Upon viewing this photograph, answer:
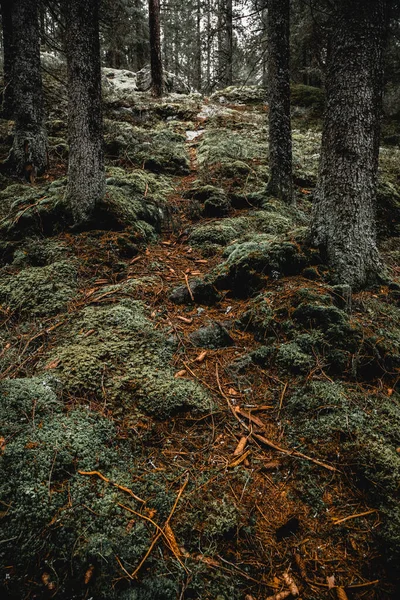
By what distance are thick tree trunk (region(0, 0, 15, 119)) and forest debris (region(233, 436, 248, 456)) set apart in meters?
8.90

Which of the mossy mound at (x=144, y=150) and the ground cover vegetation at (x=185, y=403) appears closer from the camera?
the ground cover vegetation at (x=185, y=403)

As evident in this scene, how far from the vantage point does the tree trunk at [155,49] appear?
11.3 meters

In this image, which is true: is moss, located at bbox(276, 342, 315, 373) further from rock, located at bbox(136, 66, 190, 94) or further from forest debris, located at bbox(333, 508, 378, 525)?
rock, located at bbox(136, 66, 190, 94)

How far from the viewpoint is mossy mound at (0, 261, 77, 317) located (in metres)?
3.27

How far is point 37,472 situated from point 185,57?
3889 cm

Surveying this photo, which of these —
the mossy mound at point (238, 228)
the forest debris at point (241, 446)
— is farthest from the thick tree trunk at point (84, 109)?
the forest debris at point (241, 446)

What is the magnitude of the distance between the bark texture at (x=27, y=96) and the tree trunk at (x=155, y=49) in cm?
675

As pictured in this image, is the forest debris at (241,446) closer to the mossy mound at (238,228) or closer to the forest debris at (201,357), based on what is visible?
the forest debris at (201,357)

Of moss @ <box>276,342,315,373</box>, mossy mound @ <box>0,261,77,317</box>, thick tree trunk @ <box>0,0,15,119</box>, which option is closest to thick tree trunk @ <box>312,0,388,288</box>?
moss @ <box>276,342,315,373</box>

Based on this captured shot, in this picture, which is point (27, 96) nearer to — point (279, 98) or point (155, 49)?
point (279, 98)

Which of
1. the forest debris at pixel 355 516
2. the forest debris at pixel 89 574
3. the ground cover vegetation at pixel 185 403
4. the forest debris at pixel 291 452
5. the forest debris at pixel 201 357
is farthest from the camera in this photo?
the forest debris at pixel 201 357

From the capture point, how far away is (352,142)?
10.8ft

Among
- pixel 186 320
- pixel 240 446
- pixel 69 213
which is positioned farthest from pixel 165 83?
pixel 240 446

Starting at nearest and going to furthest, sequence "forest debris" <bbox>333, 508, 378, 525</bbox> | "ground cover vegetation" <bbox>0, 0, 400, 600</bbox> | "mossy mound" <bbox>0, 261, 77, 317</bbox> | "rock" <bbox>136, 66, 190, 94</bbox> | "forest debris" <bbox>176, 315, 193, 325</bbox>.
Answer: "ground cover vegetation" <bbox>0, 0, 400, 600</bbox> < "forest debris" <bbox>333, 508, 378, 525</bbox> < "forest debris" <bbox>176, 315, 193, 325</bbox> < "mossy mound" <bbox>0, 261, 77, 317</bbox> < "rock" <bbox>136, 66, 190, 94</bbox>
